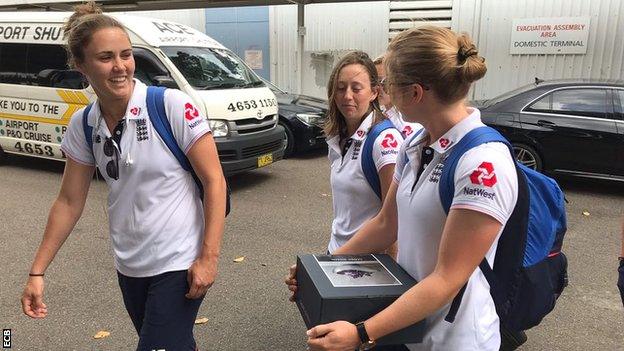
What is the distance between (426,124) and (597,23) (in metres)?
10.5

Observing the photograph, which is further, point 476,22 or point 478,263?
point 476,22

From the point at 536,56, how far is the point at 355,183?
32.3 feet

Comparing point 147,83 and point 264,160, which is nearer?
point 147,83

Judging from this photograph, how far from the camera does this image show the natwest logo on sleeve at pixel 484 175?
1.17 metres

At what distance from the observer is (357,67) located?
2.24 m

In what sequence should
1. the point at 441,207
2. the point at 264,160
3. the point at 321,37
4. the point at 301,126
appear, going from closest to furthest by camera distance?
the point at 441,207, the point at 264,160, the point at 301,126, the point at 321,37

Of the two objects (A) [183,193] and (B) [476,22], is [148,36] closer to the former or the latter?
(A) [183,193]

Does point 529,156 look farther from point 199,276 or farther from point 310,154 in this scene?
point 199,276

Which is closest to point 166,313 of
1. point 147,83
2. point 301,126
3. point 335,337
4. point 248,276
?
point 335,337

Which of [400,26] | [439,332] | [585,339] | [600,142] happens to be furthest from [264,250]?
[400,26]

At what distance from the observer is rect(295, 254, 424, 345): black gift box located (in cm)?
125

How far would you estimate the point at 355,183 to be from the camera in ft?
7.12

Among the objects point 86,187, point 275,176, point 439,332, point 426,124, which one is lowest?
point 275,176

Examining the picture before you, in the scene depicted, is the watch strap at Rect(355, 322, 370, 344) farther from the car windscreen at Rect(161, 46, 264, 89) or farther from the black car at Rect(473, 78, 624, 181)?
the black car at Rect(473, 78, 624, 181)
